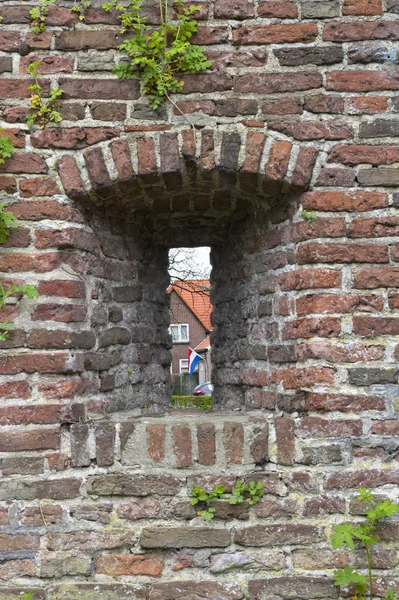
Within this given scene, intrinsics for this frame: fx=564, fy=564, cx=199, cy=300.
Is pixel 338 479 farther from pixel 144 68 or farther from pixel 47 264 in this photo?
pixel 144 68

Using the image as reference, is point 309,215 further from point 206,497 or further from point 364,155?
point 206,497

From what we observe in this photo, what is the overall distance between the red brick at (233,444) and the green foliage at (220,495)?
96mm

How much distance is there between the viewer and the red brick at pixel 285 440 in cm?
245

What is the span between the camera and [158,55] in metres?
2.55

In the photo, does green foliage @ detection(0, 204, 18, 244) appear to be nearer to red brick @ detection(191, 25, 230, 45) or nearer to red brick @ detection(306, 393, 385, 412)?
red brick @ detection(191, 25, 230, 45)

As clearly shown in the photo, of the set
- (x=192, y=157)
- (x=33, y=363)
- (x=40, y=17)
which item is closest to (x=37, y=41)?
(x=40, y=17)

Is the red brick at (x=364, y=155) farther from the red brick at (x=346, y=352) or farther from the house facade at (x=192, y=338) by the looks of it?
the house facade at (x=192, y=338)

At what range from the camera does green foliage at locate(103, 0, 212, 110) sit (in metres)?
2.52

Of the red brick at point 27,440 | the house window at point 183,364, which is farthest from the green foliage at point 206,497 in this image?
the house window at point 183,364

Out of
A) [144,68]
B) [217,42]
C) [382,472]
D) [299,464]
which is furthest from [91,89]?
[382,472]

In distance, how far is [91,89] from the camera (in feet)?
8.35

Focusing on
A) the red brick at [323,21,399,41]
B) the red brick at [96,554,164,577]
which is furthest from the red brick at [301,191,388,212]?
the red brick at [96,554,164,577]

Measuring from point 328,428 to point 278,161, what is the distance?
3.89 ft

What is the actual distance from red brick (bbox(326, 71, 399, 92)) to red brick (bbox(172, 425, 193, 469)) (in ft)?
5.44
